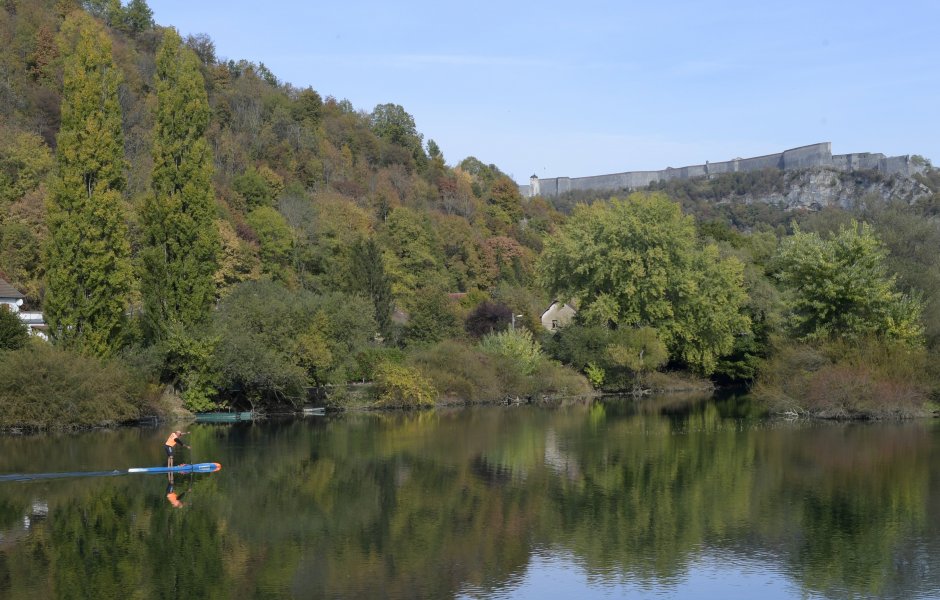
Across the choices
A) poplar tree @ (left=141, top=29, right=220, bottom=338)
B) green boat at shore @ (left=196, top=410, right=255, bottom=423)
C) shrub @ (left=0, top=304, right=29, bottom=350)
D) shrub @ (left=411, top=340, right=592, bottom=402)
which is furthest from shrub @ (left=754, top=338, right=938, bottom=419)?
shrub @ (left=0, top=304, right=29, bottom=350)

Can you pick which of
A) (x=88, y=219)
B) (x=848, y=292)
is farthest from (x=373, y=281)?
(x=848, y=292)

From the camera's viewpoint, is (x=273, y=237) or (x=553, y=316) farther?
(x=553, y=316)

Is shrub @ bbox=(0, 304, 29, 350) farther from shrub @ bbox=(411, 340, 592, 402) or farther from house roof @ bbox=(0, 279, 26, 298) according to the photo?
shrub @ bbox=(411, 340, 592, 402)

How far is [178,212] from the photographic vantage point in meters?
43.1

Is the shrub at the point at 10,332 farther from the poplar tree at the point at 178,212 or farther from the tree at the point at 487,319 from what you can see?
the tree at the point at 487,319

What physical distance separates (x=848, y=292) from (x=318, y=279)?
39.0 m

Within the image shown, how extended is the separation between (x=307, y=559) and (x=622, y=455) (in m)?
15.1

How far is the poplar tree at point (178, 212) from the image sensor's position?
4306 cm

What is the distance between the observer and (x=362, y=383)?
52.2 meters

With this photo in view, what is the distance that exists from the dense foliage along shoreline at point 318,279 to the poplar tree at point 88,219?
0.09m

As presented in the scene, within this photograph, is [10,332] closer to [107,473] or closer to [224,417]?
[224,417]

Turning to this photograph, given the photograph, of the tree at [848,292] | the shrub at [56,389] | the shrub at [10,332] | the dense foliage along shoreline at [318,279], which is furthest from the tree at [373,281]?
the tree at [848,292]

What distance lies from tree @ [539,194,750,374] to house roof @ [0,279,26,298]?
97.2ft

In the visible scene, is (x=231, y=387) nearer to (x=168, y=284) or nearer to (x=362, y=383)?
(x=168, y=284)
